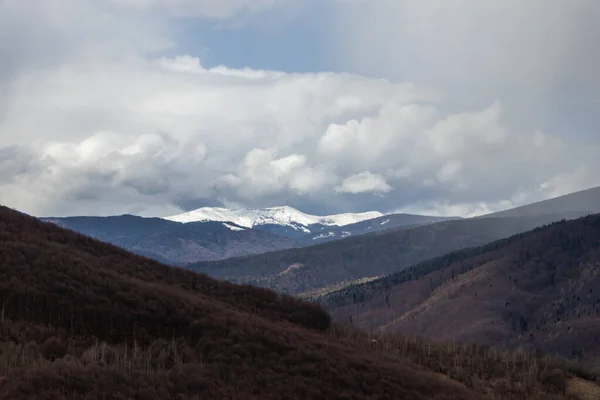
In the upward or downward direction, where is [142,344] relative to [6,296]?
downward

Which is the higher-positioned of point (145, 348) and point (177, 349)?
point (145, 348)

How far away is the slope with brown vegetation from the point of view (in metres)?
44.9

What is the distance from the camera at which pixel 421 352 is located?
86.8 m

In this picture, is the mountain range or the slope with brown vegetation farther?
the mountain range

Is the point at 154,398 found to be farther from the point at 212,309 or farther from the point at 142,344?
the point at 212,309

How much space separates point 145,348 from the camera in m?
56.4

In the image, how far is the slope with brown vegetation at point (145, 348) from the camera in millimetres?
44906

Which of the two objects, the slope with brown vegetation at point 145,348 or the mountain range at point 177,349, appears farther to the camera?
the mountain range at point 177,349

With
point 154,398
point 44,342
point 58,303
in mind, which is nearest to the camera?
point 154,398

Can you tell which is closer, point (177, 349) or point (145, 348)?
point (145, 348)

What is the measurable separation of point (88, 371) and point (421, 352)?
5406 cm

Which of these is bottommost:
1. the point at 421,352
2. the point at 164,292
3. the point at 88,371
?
the point at 421,352

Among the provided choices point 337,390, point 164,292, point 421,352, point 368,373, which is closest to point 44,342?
point 164,292

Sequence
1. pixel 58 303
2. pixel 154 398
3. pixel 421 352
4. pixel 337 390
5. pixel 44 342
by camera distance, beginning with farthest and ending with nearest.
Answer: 1. pixel 421 352
2. pixel 58 303
3. pixel 337 390
4. pixel 44 342
5. pixel 154 398
